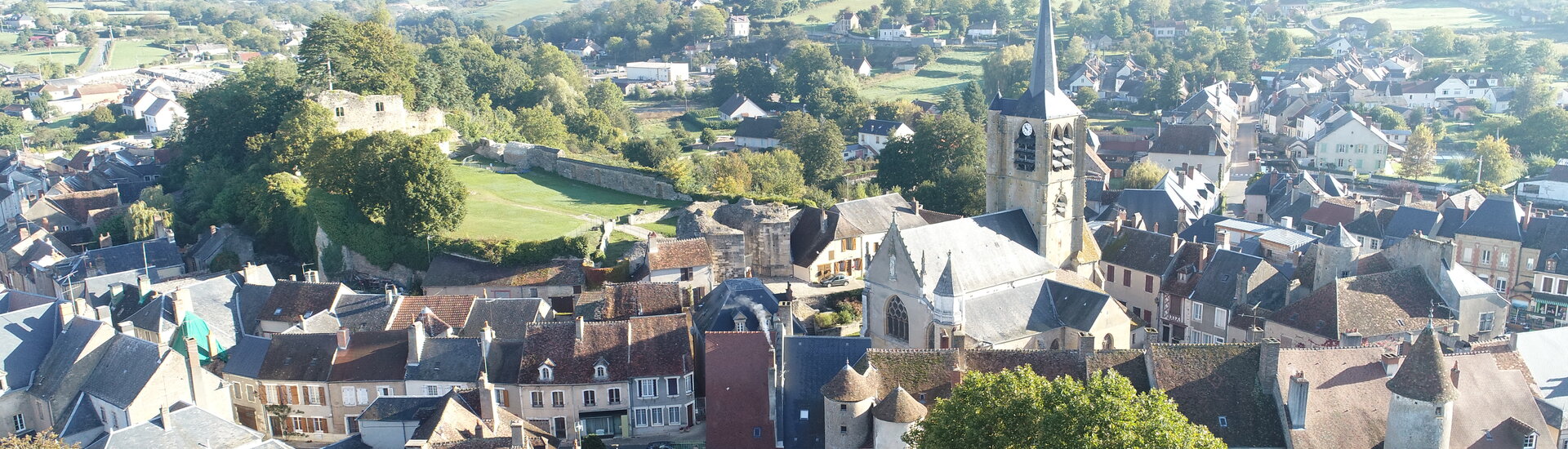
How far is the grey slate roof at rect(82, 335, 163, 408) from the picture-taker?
3288 centimetres

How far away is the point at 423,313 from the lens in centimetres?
4122

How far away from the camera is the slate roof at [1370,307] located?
3850 cm

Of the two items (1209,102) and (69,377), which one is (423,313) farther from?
(1209,102)

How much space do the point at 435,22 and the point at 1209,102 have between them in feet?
452

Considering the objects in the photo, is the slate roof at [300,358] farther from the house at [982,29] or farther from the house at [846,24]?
the house at [982,29]

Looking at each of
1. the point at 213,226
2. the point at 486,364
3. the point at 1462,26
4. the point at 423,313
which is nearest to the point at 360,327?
the point at 423,313

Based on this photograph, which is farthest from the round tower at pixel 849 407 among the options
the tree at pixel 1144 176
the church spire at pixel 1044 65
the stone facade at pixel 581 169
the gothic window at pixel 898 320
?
the tree at pixel 1144 176

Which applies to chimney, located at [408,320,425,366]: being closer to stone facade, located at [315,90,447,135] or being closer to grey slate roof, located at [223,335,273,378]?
grey slate roof, located at [223,335,273,378]

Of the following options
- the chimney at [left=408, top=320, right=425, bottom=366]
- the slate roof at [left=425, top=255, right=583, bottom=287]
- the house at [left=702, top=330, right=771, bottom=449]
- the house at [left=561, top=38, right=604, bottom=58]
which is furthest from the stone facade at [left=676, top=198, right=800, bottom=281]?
the house at [left=561, top=38, right=604, bottom=58]

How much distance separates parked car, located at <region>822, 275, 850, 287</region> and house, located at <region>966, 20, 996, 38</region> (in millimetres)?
97881

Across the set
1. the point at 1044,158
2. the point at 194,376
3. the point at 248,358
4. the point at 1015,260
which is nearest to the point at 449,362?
the point at 248,358

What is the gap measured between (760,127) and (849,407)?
63.4 meters

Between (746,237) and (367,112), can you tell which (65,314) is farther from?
(367,112)

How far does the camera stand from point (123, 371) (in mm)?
34031
